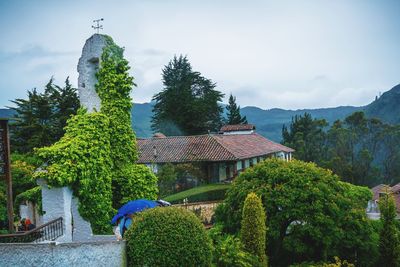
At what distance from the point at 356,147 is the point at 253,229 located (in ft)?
156

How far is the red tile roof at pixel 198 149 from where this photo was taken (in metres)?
35.1

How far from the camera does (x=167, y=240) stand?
1053cm

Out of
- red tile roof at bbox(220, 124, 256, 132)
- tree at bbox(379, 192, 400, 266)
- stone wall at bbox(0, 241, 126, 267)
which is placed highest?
red tile roof at bbox(220, 124, 256, 132)

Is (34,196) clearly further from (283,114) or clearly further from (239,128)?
(283,114)

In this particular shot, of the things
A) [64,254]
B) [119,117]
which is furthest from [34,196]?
[64,254]

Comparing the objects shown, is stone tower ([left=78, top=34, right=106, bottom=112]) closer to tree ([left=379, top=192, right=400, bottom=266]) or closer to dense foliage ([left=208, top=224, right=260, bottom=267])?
dense foliage ([left=208, top=224, right=260, bottom=267])

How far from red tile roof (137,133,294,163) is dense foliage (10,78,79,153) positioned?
27.1 ft

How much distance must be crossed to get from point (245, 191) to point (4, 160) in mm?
9502

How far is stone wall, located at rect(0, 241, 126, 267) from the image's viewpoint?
979 cm

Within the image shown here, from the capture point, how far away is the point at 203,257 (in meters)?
10.8

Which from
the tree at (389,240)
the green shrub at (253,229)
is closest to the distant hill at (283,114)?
the tree at (389,240)

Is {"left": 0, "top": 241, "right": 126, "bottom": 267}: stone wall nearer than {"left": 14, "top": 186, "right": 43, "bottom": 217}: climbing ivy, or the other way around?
{"left": 0, "top": 241, "right": 126, "bottom": 267}: stone wall

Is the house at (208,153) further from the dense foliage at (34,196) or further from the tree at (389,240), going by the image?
the tree at (389,240)

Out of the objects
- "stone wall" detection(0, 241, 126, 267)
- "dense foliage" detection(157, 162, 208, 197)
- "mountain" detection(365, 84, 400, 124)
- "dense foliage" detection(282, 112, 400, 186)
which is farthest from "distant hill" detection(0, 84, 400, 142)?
"stone wall" detection(0, 241, 126, 267)
